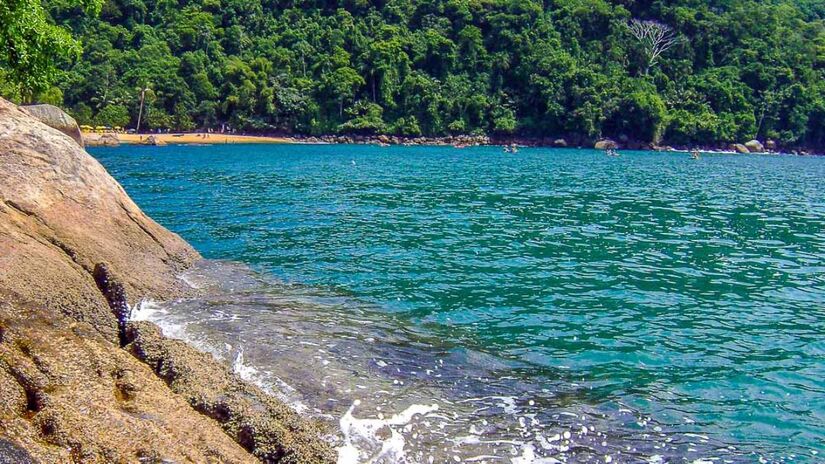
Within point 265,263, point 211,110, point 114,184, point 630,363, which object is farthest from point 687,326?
point 211,110

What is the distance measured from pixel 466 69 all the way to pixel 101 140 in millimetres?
79299

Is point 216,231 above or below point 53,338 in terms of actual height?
below

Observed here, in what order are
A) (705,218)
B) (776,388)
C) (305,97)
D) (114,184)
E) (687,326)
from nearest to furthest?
(776,388), (687,326), (114,184), (705,218), (305,97)

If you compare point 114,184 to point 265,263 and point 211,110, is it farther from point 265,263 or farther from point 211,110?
point 211,110

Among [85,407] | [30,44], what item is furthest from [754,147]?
[85,407]

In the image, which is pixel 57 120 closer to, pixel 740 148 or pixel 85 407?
pixel 85 407

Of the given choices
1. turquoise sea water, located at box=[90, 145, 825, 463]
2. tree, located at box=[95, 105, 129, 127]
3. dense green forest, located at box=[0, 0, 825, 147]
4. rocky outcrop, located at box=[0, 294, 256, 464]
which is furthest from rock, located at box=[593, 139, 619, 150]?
rocky outcrop, located at box=[0, 294, 256, 464]

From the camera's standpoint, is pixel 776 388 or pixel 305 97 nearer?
pixel 776 388

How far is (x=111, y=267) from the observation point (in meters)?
11.1

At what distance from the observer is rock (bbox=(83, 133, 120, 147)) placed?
7500 cm

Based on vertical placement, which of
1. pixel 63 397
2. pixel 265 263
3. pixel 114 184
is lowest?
pixel 265 263

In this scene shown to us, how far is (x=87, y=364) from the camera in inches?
230

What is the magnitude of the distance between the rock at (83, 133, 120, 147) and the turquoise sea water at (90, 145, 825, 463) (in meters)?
56.7

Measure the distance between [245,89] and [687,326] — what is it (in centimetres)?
10644
